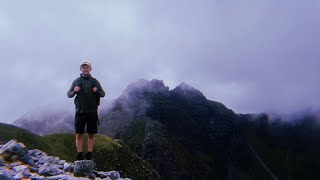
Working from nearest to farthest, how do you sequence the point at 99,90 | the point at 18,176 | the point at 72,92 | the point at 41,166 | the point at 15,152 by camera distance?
the point at 18,176
the point at 41,166
the point at 15,152
the point at 72,92
the point at 99,90

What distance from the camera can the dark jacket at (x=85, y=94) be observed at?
67.7ft

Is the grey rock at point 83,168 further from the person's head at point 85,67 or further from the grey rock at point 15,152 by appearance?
the person's head at point 85,67

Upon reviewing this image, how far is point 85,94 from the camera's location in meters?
20.6

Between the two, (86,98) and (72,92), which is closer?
(72,92)

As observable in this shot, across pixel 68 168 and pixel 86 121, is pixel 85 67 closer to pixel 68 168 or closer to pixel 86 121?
pixel 86 121

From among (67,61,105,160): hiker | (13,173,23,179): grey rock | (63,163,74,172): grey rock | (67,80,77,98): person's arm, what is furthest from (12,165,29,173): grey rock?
(67,80,77,98): person's arm

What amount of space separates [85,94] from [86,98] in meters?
0.21

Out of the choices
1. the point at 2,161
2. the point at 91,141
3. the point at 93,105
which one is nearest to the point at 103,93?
the point at 93,105

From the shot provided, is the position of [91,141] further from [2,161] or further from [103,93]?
[2,161]

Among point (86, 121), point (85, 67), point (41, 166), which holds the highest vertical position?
point (85, 67)

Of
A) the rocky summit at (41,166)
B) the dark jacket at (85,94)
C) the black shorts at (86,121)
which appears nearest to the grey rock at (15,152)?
the rocky summit at (41,166)

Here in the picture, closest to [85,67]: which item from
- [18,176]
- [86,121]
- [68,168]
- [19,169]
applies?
[86,121]

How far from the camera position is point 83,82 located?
20.7m

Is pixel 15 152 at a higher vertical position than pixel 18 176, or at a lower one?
higher
